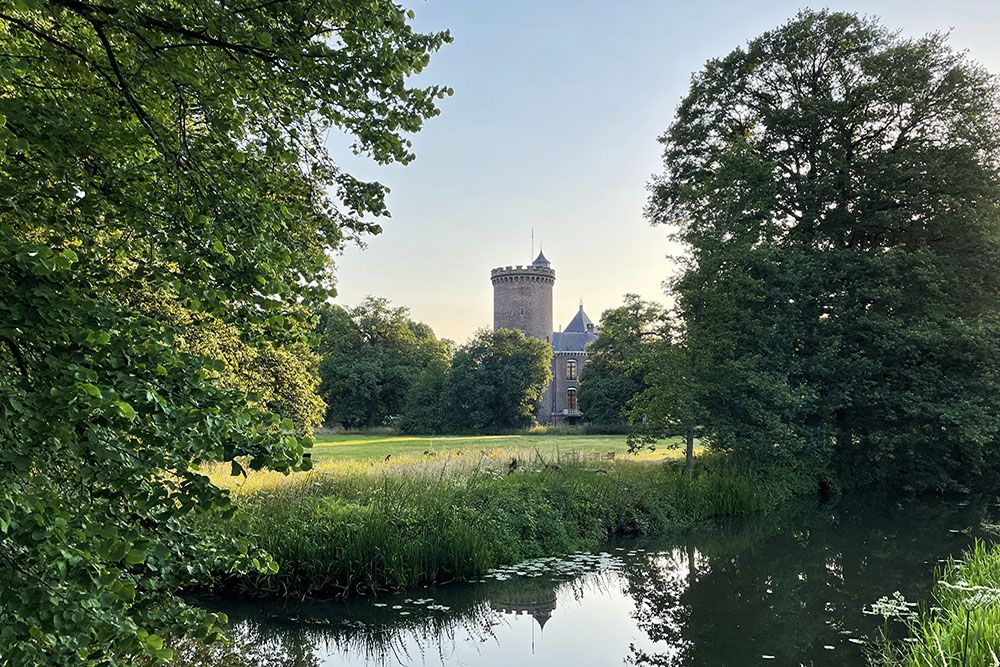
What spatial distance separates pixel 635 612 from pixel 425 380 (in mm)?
37363

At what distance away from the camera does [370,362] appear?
4509cm

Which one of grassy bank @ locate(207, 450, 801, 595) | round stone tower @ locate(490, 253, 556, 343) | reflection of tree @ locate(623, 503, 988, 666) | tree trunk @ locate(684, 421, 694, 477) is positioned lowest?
reflection of tree @ locate(623, 503, 988, 666)

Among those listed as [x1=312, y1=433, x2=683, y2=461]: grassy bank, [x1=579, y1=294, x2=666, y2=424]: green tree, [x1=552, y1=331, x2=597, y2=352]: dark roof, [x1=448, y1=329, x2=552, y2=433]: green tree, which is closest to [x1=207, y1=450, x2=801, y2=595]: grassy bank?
[x1=312, y1=433, x2=683, y2=461]: grassy bank

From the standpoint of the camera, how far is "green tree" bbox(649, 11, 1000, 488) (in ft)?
51.4

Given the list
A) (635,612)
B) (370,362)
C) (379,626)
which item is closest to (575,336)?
(370,362)

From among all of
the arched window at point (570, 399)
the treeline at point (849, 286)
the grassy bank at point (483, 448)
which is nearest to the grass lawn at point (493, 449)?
the grassy bank at point (483, 448)

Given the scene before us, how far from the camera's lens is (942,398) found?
16.1m

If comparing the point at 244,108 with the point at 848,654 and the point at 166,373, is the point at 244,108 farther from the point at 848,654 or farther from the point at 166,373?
the point at 848,654

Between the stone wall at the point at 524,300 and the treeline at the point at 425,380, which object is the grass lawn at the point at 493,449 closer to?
the treeline at the point at 425,380

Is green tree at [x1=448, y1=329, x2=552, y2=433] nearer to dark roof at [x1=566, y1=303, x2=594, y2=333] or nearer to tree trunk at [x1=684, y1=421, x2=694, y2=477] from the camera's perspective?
dark roof at [x1=566, y1=303, x2=594, y2=333]

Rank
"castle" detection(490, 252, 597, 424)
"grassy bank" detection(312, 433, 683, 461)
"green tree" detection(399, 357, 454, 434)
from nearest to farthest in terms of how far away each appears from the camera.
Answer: "grassy bank" detection(312, 433, 683, 461) < "green tree" detection(399, 357, 454, 434) < "castle" detection(490, 252, 597, 424)

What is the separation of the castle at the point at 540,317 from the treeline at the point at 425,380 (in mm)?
7736

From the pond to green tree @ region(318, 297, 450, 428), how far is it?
33.3 metres

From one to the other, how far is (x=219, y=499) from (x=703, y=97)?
20008mm
